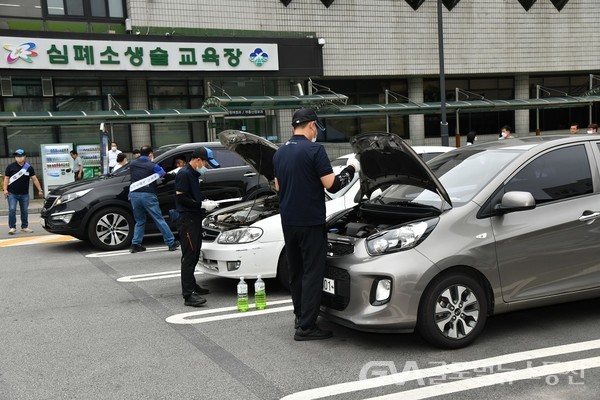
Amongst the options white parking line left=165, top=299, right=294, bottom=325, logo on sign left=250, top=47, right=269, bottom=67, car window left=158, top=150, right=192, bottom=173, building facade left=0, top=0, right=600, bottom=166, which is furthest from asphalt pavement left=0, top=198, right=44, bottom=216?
white parking line left=165, top=299, right=294, bottom=325

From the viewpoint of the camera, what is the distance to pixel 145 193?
9.45m

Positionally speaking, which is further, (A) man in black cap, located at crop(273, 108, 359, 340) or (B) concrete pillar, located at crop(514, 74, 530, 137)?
(B) concrete pillar, located at crop(514, 74, 530, 137)

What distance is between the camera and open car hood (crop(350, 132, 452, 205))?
4738 millimetres

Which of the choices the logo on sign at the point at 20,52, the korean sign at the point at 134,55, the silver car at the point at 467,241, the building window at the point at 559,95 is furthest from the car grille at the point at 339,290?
the building window at the point at 559,95

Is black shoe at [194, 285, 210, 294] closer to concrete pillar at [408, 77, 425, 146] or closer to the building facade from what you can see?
the building facade

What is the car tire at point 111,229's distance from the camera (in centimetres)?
998

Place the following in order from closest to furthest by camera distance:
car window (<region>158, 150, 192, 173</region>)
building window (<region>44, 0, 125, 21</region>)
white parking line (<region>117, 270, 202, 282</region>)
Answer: white parking line (<region>117, 270, 202, 282</region>) < car window (<region>158, 150, 192, 173</region>) < building window (<region>44, 0, 125, 21</region>)

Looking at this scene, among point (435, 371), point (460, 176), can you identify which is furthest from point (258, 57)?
point (435, 371)

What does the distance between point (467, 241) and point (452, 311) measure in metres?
0.55

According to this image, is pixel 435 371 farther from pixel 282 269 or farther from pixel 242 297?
pixel 282 269

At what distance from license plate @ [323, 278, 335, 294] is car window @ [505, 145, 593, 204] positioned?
1631mm

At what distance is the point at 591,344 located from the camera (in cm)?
470

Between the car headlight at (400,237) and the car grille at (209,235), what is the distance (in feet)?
8.62

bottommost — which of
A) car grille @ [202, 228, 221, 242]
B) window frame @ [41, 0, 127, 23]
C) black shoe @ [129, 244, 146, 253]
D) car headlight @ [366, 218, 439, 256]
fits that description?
Result: black shoe @ [129, 244, 146, 253]
